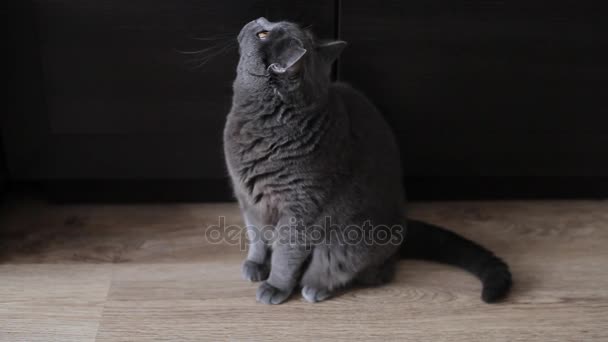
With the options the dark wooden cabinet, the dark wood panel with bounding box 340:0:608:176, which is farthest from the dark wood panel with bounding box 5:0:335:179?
the dark wood panel with bounding box 340:0:608:176

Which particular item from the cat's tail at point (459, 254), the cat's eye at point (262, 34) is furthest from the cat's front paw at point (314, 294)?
the cat's eye at point (262, 34)

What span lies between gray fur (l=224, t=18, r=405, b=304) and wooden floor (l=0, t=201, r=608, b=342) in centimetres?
8

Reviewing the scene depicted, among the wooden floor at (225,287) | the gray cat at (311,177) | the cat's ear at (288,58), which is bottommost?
the wooden floor at (225,287)

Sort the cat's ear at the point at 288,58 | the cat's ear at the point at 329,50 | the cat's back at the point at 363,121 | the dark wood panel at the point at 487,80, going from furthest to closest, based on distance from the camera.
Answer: the dark wood panel at the point at 487,80 → the cat's back at the point at 363,121 → the cat's ear at the point at 329,50 → the cat's ear at the point at 288,58

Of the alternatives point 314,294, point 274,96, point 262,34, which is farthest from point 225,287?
point 262,34

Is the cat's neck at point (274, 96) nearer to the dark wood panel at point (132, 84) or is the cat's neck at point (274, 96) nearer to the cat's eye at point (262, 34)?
the cat's eye at point (262, 34)

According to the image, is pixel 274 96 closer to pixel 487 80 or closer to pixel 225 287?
pixel 225 287

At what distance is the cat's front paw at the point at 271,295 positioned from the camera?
4.11 feet

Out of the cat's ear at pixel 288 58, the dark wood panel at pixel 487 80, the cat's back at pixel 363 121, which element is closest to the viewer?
the cat's ear at pixel 288 58

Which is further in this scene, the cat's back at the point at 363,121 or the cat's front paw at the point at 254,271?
the cat's front paw at the point at 254,271

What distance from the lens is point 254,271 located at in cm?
132

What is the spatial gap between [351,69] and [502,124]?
1.38ft

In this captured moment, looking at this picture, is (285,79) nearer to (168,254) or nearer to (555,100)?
(168,254)

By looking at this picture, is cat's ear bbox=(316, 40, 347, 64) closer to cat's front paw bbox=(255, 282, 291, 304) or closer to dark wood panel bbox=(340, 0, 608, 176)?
dark wood panel bbox=(340, 0, 608, 176)
